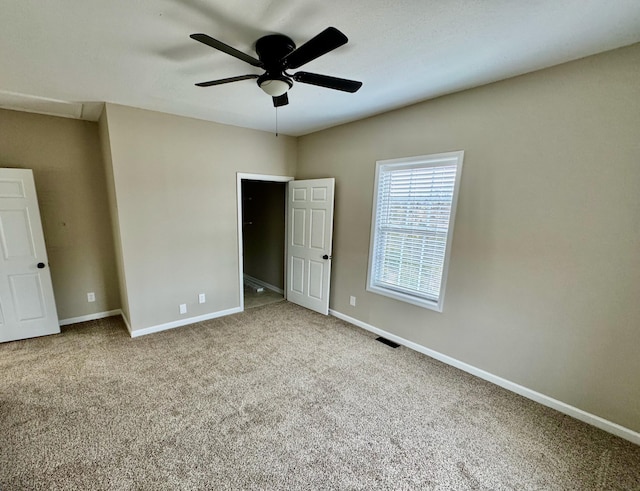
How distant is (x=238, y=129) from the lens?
3566 millimetres

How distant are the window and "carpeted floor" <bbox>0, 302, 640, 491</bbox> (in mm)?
775

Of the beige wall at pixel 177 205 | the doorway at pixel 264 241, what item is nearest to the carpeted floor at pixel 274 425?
the beige wall at pixel 177 205

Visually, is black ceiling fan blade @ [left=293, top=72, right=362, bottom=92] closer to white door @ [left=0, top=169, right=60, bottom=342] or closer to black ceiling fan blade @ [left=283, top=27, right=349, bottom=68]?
black ceiling fan blade @ [left=283, top=27, right=349, bottom=68]

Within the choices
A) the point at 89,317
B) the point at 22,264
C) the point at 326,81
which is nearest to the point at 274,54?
the point at 326,81

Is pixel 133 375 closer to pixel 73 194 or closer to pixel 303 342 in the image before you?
pixel 303 342

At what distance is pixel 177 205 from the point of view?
3232 millimetres

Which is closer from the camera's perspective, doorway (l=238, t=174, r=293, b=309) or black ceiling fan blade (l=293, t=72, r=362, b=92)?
black ceiling fan blade (l=293, t=72, r=362, b=92)

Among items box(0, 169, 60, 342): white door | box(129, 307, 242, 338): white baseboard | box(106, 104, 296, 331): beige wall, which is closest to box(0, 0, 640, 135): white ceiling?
box(106, 104, 296, 331): beige wall

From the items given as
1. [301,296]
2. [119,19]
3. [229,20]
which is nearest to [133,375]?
[301,296]

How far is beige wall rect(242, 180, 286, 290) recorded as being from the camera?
15.6 feet

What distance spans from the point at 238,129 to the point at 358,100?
177cm

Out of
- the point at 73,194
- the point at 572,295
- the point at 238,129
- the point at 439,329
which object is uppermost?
the point at 238,129

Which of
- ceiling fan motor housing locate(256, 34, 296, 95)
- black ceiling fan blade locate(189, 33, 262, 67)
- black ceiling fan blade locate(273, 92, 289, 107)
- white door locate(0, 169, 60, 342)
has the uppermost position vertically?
ceiling fan motor housing locate(256, 34, 296, 95)

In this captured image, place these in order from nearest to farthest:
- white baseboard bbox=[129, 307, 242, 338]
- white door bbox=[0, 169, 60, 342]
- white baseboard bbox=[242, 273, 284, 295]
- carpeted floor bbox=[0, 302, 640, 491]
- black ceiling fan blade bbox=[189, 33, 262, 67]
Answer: black ceiling fan blade bbox=[189, 33, 262, 67] < carpeted floor bbox=[0, 302, 640, 491] < white door bbox=[0, 169, 60, 342] < white baseboard bbox=[129, 307, 242, 338] < white baseboard bbox=[242, 273, 284, 295]
